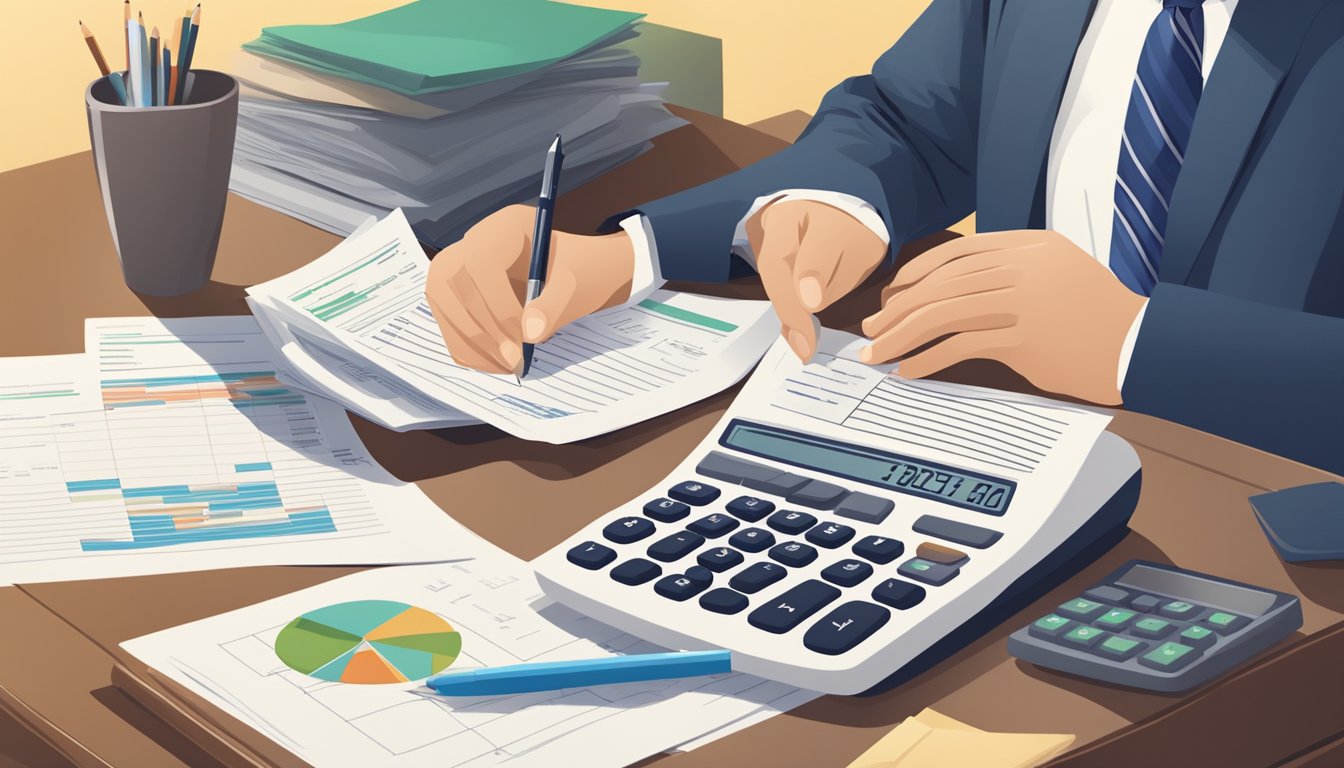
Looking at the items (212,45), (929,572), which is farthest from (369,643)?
(212,45)

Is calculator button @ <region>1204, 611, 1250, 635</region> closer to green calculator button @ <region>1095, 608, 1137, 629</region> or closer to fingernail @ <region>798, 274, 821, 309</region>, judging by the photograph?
A: green calculator button @ <region>1095, 608, 1137, 629</region>

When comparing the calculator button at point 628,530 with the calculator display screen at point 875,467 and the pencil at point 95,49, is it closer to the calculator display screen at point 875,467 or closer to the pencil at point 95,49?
the calculator display screen at point 875,467

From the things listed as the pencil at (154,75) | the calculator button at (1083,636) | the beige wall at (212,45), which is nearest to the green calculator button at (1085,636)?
the calculator button at (1083,636)

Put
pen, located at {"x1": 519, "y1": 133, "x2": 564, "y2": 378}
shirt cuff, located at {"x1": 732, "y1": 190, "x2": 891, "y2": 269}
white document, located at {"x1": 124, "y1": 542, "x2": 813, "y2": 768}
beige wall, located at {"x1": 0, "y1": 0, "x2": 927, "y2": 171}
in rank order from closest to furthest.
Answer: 1. white document, located at {"x1": 124, "y1": 542, "x2": 813, "y2": 768}
2. pen, located at {"x1": 519, "y1": 133, "x2": 564, "y2": 378}
3. shirt cuff, located at {"x1": 732, "y1": 190, "x2": 891, "y2": 269}
4. beige wall, located at {"x1": 0, "y1": 0, "x2": 927, "y2": 171}

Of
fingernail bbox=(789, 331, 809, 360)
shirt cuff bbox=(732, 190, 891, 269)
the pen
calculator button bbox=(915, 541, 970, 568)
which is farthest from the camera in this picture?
shirt cuff bbox=(732, 190, 891, 269)

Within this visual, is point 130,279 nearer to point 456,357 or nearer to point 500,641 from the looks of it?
point 456,357

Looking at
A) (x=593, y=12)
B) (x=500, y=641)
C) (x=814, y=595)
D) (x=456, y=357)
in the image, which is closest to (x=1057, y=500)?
(x=814, y=595)

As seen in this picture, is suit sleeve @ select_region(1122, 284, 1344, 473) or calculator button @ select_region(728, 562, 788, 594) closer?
calculator button @ select_region(728, 562, 788, 594)

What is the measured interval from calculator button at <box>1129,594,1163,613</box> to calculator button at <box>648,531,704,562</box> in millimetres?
224

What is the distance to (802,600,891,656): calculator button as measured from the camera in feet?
2.17

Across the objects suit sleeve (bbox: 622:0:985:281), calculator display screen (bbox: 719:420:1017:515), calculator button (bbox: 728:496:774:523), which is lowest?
calculator button (bbox: 728:496:774:523)

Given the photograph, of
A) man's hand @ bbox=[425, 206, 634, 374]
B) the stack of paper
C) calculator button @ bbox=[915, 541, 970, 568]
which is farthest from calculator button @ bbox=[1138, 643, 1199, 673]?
the stack of paper

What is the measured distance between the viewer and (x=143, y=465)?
914 millimetres

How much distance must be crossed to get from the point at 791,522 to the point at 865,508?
0.04 metres
